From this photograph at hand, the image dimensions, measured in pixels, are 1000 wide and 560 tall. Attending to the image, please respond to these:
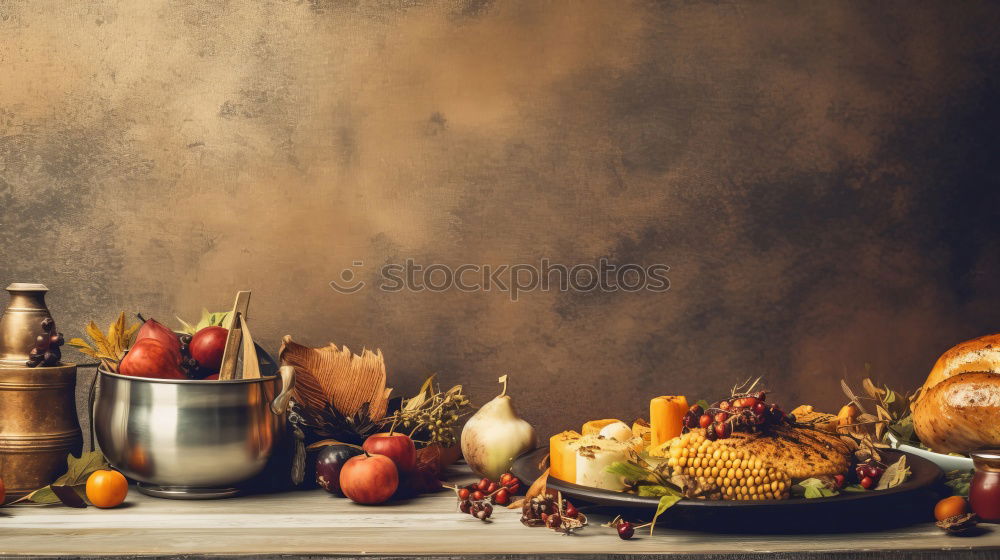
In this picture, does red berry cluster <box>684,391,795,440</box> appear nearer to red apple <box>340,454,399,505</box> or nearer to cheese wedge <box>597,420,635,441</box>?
cheese wedge <box>597,420,635,441</box>

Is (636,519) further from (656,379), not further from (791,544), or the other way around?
(656,379)

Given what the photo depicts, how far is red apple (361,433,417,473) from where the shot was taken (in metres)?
1.41

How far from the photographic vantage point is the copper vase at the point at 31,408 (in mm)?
1345

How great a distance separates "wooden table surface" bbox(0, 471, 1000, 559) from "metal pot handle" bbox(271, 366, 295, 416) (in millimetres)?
157

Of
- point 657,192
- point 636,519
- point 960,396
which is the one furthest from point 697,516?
point 657,192

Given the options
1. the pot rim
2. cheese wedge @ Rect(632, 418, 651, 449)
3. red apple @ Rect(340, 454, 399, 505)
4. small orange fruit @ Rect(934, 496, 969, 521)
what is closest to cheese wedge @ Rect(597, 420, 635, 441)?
cheese wedge @ Rect(632, 418, 651, 449)

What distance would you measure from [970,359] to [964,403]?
0.14 meters

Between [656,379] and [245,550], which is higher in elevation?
[656,379]

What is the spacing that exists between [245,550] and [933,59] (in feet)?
5.38

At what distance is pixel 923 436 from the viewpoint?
1.49 meters

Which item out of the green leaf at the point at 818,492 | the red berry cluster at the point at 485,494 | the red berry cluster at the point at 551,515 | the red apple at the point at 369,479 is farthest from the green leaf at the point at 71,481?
→ the green leaf at the point at 818,492

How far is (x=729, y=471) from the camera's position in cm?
118

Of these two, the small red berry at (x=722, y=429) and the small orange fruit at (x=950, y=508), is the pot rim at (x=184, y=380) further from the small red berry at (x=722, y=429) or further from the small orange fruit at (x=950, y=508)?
the small orange fruit at (x=950, y=508)

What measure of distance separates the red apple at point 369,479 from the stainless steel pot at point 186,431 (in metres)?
0.15
